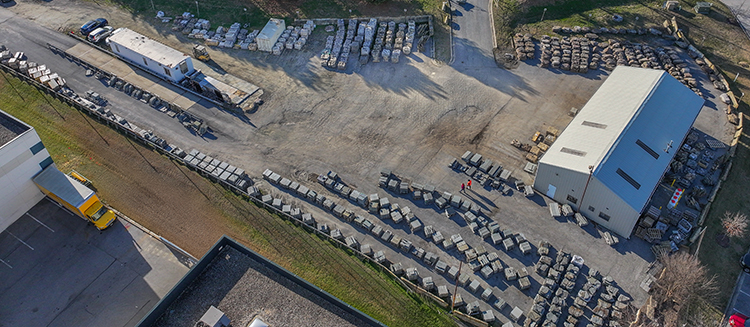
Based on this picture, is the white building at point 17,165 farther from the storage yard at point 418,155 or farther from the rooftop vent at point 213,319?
the rooftop vent at point 213,319

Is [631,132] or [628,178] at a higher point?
[631,132]

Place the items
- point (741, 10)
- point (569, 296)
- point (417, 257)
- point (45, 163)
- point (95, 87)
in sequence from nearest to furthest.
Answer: point (569, 296) < point (417, 257) < point (45, 163) < point (95, 87) < point (741, 10)

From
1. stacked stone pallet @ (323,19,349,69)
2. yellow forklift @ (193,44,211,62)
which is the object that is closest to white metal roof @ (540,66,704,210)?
stacked stone pallet @ (323,19,349,69)

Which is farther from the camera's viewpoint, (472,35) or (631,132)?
(472,35)

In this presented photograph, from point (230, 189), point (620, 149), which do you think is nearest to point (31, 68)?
point (230, 189)

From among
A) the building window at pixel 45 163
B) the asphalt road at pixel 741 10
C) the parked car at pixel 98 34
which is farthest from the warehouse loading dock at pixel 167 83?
the asphalt road at pixel 741 10

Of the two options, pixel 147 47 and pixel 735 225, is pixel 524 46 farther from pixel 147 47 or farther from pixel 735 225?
pixel 147 47
